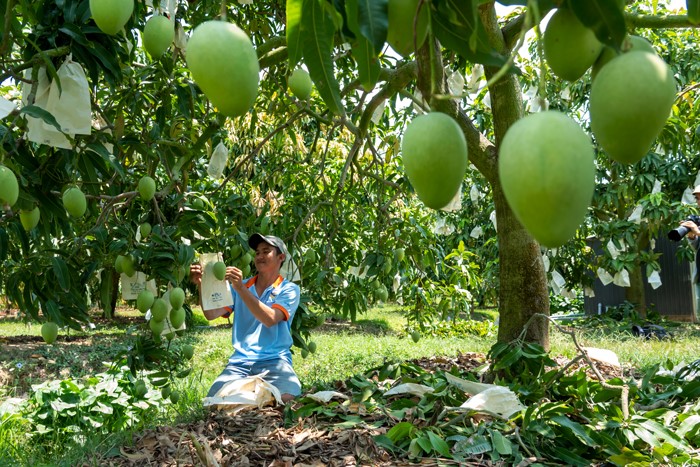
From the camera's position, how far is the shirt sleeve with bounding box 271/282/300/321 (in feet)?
9.64

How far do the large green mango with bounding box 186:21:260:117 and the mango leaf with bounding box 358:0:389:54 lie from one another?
0.39 feet

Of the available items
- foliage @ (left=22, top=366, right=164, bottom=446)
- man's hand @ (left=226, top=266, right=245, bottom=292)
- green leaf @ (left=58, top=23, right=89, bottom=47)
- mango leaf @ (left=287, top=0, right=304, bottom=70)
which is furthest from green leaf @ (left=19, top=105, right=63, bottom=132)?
foliage @ (left=22, top=366, right=164, bottom=446)

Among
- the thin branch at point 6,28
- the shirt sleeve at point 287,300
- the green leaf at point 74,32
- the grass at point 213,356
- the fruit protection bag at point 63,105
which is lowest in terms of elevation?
the grass at point 213,356

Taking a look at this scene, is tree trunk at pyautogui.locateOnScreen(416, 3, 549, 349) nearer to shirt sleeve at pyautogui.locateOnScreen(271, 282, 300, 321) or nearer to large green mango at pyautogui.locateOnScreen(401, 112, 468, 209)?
shirt sleeve at pyautogui.locateOnScreen(271, 282, 300, 321)

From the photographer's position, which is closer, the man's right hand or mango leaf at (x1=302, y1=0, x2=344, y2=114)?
mango leaf at (x1=302, y1=0, x2=344, y2=114)

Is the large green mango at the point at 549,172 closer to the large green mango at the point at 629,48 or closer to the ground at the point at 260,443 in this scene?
the large green mango at the point at 629,48

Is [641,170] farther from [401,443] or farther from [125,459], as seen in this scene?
[125,459]

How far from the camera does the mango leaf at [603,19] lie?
1.58 ft

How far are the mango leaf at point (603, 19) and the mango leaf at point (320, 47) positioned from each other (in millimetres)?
253

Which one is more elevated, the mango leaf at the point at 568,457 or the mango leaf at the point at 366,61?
the mango leaf at the point at 366,61

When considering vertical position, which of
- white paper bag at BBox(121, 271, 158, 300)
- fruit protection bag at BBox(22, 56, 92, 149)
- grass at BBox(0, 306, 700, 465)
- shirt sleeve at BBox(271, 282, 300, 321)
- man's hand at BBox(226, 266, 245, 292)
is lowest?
grass at BBox(0, 306, 700, 465)

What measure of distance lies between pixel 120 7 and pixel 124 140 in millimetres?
1324

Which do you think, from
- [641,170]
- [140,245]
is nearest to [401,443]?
[140,245]

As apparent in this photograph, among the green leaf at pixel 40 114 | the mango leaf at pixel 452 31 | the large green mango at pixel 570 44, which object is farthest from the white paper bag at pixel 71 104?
the large green mango at pixel 570 44
